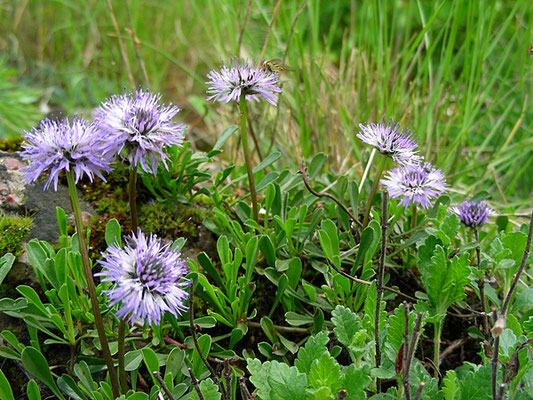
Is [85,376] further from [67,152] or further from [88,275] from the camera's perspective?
[67,152]

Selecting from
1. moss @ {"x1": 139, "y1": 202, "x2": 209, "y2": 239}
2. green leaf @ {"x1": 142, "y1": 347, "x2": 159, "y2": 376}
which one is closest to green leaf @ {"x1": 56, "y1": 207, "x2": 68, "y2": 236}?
moss @ {"x1": 139, "y1": 202, "x2": 209, "y2": 239}

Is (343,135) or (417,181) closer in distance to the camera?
(417,181)

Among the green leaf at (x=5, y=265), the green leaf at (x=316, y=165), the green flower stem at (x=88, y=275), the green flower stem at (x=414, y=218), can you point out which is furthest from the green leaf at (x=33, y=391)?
the green flower stem at (x=414, y=218)

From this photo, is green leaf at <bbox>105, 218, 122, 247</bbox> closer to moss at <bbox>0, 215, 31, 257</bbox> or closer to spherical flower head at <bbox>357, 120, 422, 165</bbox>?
moss at <bbox>0, 215, 31, 257</bbox>

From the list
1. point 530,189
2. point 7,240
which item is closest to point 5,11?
point 7,240

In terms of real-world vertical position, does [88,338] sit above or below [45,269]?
below

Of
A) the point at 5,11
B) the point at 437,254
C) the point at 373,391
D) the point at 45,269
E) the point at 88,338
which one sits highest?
the point at 5,11

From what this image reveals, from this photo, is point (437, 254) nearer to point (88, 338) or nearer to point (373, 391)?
point (373, 391)
